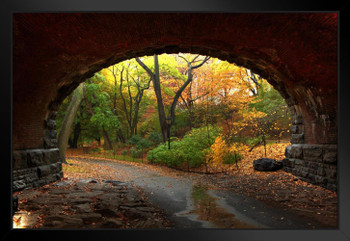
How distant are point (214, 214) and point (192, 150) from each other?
7054mm

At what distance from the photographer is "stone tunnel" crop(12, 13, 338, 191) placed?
421 cm

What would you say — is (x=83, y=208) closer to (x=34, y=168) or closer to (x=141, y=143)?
(x=34, y=168)

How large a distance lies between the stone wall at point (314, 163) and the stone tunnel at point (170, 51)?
0.03 m

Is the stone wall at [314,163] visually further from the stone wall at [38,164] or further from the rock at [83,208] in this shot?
the stone wall at [38,164]

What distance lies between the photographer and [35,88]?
217 inches

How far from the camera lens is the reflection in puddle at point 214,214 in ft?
11.1

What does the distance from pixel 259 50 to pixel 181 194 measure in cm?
472

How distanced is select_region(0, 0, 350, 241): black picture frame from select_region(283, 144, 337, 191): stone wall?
354 centimetres

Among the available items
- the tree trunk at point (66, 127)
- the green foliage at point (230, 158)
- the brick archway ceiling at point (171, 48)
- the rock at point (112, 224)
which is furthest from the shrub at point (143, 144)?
the rock at point (112, 224)

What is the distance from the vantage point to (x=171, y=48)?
5.89 metres

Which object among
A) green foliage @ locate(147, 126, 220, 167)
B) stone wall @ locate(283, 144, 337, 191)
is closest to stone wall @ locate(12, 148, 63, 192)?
green foliage @ locate(147, 126, 220, 167)

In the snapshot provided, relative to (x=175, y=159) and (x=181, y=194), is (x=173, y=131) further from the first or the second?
(x=181, y=194)
